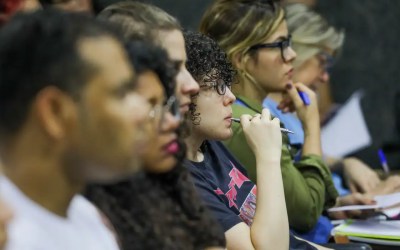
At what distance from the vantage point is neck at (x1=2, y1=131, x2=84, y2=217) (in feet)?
4.07

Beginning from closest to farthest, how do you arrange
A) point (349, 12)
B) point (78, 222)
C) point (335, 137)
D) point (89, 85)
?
1. point (89, 85)
2. point (78, 222)
3. point (335, 137)
4. point (349, 12)

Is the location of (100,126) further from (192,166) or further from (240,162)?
(240,162)

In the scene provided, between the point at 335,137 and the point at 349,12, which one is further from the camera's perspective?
the point at 349,12

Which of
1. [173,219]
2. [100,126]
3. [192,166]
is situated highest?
[100,126]

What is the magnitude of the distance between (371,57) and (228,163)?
2.65m

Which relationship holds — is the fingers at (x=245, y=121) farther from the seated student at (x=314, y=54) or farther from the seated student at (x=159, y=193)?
the seated student at (x=314, y=54)

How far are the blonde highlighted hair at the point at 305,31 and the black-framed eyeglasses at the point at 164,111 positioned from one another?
1828 millimetres

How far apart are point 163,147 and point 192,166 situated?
0.70 m

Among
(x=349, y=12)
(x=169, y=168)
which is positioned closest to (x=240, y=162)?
(x=169, y=168)

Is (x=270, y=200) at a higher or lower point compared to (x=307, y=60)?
higher

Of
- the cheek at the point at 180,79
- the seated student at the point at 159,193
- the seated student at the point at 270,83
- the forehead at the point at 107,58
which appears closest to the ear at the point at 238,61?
the seated student at the point at 270,83

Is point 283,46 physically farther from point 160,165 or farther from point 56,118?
point 56,118

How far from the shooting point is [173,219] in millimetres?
1574

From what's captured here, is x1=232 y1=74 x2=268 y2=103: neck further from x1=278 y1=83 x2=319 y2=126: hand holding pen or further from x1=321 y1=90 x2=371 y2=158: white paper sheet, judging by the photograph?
Answer: x1=321 y1=90 x2=371 y2=158: white paper sheet
